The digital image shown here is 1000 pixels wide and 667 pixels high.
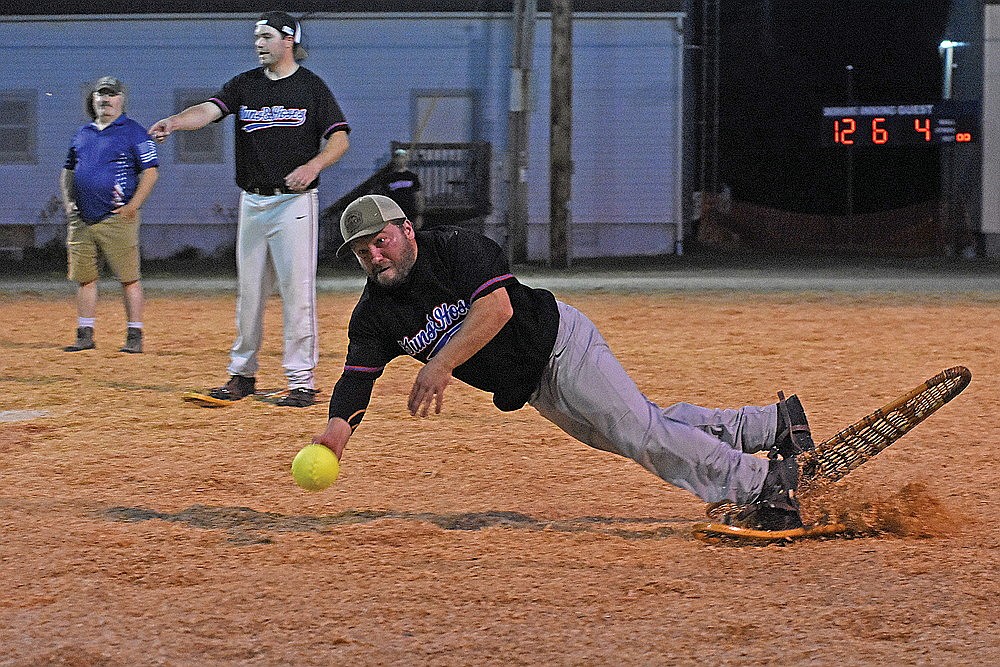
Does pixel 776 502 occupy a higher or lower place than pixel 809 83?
lower

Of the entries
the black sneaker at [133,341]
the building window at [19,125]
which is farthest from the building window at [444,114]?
the black sneaker at [133,341]

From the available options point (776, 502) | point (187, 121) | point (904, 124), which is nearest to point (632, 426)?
point (776, 502)

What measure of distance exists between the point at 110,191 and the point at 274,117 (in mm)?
3227

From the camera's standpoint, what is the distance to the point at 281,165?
→ 821cm

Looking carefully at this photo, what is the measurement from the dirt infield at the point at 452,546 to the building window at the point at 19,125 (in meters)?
19.0

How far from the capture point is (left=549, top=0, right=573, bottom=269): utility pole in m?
23.2

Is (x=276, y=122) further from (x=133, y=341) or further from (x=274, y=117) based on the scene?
(x=133, y=341)

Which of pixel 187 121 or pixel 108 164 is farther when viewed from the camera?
pixel 108 164

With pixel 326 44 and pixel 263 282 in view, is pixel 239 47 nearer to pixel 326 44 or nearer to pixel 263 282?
pixel 326 44

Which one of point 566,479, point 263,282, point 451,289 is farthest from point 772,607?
point 263,282

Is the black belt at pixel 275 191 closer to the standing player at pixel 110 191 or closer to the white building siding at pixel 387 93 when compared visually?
the standing player at pixel 110 191

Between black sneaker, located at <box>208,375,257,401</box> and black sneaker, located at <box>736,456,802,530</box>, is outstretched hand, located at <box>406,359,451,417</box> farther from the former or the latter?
black sneaker, located at <box>208,375,257,401</box>

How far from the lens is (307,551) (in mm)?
5012

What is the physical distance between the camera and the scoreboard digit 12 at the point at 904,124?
2502 centimetres
